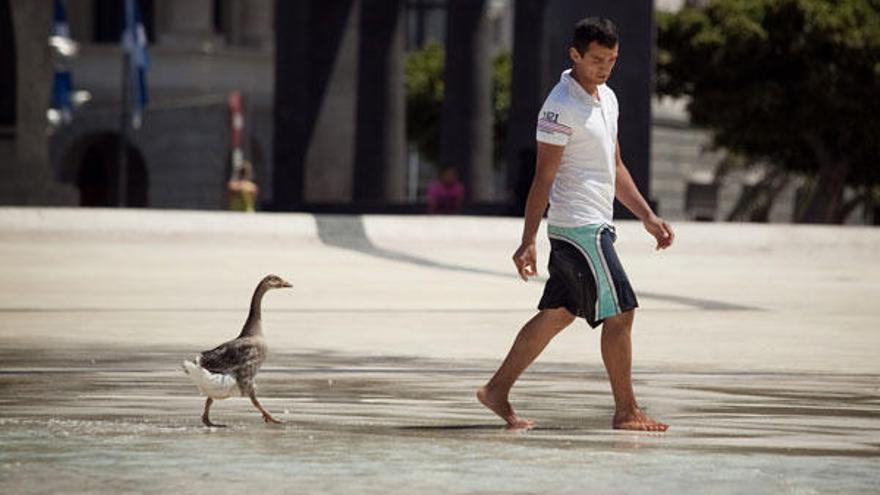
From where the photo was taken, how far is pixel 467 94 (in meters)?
59.1

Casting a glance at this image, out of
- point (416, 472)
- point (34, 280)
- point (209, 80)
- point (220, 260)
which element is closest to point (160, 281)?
point (34, 280)

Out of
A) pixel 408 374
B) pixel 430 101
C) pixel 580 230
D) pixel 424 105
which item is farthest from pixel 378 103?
pixel 580 230

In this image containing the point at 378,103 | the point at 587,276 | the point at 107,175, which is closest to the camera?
the point at 587,276

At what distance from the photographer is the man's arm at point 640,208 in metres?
12.3

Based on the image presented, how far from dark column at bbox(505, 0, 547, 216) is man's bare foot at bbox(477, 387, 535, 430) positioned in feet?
110

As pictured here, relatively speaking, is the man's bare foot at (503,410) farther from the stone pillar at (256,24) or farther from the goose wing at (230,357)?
the stone pillar at (256,24)

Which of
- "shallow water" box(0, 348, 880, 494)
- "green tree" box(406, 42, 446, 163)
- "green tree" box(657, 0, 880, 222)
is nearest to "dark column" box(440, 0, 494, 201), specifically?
"green tree" box(657, 0, 880, 222)

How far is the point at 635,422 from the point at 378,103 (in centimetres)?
4322

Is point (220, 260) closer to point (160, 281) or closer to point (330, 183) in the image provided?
point (160, 281)

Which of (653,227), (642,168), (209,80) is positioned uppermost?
(653,227)

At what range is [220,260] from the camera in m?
28.3

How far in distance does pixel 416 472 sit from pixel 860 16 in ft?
175

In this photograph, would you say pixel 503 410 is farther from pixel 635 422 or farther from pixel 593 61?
pixel 593 61

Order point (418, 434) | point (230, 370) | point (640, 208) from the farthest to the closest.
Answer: point (640, 208)
point (230, 370)
point (418, 434)
